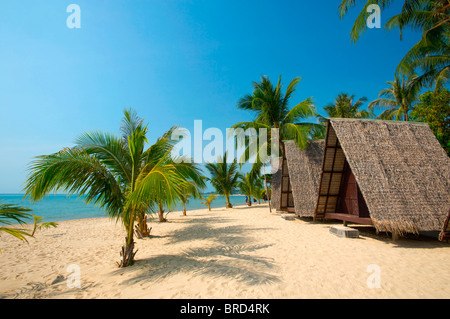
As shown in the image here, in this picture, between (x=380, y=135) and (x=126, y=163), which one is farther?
(x=380, y=135)

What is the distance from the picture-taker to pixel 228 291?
2814mm

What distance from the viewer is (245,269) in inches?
140

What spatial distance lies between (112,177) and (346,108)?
2150 centimetres

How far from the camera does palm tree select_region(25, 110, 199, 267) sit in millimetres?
3406

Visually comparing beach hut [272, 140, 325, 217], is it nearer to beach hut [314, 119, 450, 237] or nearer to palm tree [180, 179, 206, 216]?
beach hut [314, 119, 450, 237]

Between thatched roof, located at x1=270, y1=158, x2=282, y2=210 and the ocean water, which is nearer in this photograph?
the ocean water

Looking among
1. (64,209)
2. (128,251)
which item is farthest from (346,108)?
(64,209)

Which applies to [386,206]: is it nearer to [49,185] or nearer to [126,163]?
[126,163]

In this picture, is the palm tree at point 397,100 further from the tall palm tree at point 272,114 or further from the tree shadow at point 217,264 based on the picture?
the tree shadow at point 217,264

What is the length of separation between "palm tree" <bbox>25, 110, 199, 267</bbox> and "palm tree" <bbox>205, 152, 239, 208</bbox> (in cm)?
1353

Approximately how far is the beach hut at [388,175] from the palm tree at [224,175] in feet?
38.3

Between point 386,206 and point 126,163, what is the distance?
644 cm

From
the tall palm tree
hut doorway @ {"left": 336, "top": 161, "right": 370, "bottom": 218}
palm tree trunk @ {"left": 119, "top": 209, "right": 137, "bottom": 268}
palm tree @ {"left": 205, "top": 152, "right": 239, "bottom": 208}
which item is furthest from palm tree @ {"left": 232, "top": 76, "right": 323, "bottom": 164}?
palm tree trunk @ {"left": 119, "top": 209, "right": 137, "bottom": 268}

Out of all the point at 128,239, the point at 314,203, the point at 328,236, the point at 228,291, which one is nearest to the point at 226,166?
the point at 314,203
